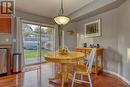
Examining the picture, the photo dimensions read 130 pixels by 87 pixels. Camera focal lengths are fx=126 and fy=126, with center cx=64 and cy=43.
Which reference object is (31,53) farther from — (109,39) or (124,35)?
(124,35)

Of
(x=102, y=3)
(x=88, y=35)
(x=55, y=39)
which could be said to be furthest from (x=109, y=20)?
(x=55, y=39)

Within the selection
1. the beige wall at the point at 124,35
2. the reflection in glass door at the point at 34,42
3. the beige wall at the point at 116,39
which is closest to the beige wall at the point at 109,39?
the beige wall at the point at 116,39

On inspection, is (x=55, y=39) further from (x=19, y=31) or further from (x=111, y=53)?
(x=111, y=53)

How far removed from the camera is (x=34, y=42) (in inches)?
247

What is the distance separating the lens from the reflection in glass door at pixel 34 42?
5941mm

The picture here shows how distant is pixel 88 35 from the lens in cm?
555

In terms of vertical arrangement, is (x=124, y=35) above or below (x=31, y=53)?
above

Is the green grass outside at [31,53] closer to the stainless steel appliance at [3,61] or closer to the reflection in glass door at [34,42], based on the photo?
the reflection in glass door at [34,42]

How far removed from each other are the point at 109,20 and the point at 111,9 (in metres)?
0.39

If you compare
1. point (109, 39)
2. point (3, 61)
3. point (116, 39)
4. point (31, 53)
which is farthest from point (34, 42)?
point (116, 39)

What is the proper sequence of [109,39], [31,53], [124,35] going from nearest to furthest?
[124,35], [109,39], [31,53]

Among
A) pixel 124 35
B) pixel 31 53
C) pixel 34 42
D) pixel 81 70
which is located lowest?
pixel 81 70

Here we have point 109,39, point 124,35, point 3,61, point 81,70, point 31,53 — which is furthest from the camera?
point 31,53

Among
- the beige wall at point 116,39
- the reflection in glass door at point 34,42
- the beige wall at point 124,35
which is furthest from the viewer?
the reflection in glass door at point 34,42
